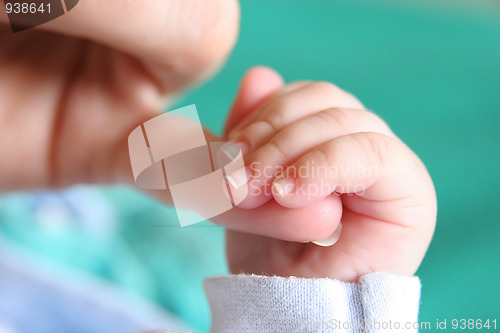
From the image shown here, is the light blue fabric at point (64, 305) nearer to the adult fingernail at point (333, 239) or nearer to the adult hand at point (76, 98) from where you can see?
the adult hand at point (76, 98)

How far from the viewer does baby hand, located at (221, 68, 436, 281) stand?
0.36 metres

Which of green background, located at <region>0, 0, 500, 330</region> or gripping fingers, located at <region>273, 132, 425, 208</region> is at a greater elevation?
gripping fingers, located at <region>273, 132, 425, 208</region>

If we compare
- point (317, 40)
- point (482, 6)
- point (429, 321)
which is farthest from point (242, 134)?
point (482, 6)

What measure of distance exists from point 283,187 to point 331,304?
0.10 metres

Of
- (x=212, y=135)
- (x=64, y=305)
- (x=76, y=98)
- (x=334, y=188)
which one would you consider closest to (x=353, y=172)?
(x=334, y=188)

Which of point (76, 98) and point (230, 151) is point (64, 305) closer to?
point (76, 98)

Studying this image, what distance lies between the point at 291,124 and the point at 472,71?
54cm

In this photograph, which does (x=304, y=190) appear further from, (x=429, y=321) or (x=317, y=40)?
(x=317, y=40)

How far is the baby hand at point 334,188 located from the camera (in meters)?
0.36

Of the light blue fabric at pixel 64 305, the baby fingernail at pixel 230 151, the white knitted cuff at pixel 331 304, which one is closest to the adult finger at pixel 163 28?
the baby fingernail at pixel 230 151

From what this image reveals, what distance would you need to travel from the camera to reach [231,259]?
495 mm

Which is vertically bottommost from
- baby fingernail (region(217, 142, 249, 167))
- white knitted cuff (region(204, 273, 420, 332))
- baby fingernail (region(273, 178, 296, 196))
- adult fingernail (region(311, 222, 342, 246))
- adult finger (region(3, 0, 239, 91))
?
white knitted cuff (region(204, 273, 420, 332))

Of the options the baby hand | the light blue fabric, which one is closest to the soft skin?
the baby hand

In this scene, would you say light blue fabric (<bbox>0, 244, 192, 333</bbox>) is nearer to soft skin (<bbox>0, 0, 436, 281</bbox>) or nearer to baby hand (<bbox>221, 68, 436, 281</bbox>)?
soft skin (<bbox>0, 0, 436, 281</bbox>)
